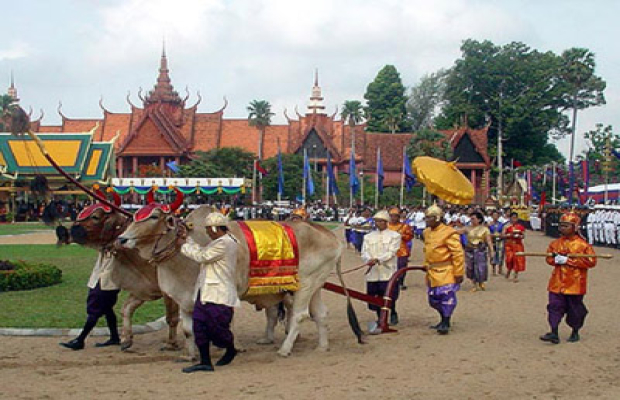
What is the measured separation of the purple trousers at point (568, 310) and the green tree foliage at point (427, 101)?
68476 millimetres

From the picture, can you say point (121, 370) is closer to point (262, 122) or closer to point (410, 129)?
point (262, 122)

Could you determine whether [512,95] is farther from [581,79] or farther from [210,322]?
[210,322]

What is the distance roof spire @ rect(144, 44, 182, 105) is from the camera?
64750mm

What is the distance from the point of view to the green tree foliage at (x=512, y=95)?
2418 inches

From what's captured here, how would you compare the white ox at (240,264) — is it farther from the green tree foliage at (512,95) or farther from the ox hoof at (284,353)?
the green tree foliage at (512,95)

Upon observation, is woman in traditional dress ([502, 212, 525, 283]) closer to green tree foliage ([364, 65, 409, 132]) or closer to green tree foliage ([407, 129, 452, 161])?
green tree foliage ([407, 129, 452, 161])

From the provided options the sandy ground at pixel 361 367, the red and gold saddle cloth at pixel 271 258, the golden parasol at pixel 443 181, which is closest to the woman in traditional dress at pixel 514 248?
the golden parasol at pixel 443 181

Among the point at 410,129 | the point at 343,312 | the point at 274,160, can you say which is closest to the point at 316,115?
the point at 274,160

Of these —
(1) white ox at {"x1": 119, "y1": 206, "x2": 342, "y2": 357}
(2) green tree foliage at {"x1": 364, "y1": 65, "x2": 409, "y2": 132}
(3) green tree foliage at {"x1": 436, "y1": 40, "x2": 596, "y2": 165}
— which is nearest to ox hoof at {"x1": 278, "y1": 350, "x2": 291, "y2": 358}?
(1) white ox at {"x1": 119, "y1": 206, "x2": 342, "y2": 357}

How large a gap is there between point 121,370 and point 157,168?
2036 inches

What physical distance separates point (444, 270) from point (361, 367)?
255 cm

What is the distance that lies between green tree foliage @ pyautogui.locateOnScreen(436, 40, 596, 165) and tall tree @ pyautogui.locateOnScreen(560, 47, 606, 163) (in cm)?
158

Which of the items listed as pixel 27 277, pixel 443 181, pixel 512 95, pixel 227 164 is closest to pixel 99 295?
pixel 27 277

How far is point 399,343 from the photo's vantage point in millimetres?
9141
